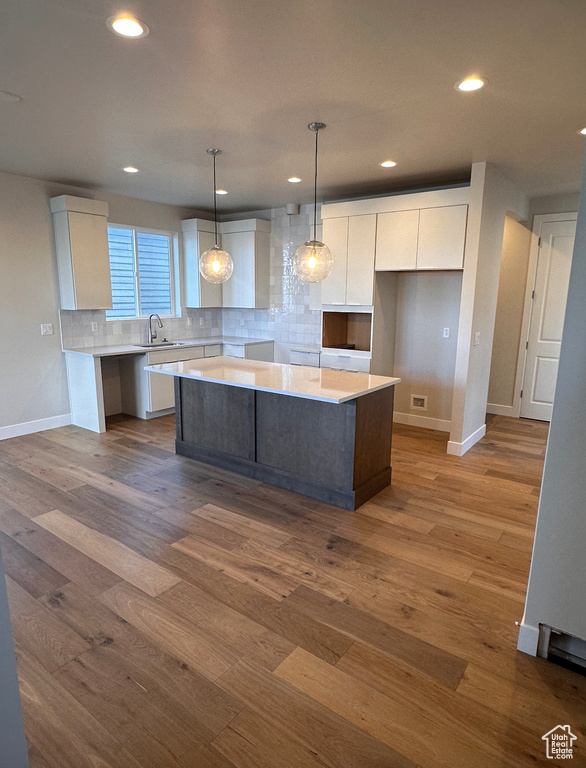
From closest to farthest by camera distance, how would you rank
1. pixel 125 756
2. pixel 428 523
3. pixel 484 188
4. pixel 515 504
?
pixel 125 756 < pixel 428 523 < pixel 515 504 < pixel 484 188

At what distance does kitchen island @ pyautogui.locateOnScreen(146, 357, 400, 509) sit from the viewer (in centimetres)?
316

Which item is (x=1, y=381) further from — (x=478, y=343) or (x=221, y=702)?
(x=478, y=343)

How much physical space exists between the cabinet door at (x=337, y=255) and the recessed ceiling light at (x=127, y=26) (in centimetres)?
308

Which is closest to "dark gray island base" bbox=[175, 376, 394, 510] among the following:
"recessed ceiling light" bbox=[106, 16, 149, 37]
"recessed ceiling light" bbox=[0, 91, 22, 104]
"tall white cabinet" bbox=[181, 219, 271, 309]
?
"recessed ceiling light" bbox=[106, 16, 149, 37]

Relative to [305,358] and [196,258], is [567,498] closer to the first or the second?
[305,358]

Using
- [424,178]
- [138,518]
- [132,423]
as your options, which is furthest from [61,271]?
[424,178]

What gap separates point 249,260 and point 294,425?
3273 mm

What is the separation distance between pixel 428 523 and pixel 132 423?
3.63 meters

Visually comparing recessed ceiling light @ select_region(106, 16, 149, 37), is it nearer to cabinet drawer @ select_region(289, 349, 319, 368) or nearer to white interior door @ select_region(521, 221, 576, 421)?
cabinet drawer @ select_region(289, 349, 319, 368)

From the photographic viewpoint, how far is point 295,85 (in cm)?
241

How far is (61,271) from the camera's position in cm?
479

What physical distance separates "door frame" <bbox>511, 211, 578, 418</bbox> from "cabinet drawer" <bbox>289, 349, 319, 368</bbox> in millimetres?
2509

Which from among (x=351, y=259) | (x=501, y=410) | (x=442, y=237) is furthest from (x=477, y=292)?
(x=501, y=410)

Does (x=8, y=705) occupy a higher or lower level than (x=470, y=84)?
lower
